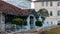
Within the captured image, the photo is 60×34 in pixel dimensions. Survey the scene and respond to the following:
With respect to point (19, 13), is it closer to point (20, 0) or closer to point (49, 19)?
point (20, 0)

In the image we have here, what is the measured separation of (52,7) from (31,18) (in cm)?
3416

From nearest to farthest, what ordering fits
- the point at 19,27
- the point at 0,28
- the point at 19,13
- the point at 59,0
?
the point at 0,28 → the point at 19,27 → the point at 19,13 → the point at 59,0

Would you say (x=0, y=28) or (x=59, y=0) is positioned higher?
(x=59, y=0)

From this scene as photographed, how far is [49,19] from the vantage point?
81688mm

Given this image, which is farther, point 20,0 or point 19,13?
point 20,0

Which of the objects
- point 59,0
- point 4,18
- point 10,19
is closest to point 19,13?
A: point 10,19

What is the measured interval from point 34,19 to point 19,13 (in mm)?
6162

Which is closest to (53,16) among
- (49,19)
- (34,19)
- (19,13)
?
(49,19)

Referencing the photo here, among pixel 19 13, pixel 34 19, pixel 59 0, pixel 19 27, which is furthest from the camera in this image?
pixel 59 0

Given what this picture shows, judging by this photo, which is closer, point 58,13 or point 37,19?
point 37,19

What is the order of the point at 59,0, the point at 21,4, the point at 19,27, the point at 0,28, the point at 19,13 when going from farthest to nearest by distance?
1. the point at 59,0
2. the point at 21,4
3. the point at 19,13
4. the point at 19,27
5. the point at 0,28

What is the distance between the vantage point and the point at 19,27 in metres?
38.7

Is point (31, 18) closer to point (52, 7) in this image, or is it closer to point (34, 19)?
point (34, 19)

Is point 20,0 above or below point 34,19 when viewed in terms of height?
above
